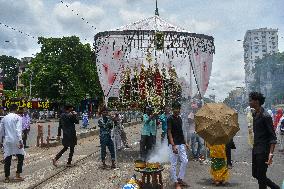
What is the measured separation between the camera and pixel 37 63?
57.0m

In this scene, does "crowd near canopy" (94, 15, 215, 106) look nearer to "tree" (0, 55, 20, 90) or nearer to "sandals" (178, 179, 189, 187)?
"sandals" (178, 179, 189, 187)

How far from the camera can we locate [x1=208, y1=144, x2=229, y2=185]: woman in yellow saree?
8654 millimetres

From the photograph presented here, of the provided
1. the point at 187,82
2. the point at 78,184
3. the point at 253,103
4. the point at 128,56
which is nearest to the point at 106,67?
the point at 128,56

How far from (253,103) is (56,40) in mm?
53768

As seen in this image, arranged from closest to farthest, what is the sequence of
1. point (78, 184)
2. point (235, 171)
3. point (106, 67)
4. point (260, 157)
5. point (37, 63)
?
point (260, 157) < point (78, 184) < point (235, 171) < point (106, 67) < point (37, 63)

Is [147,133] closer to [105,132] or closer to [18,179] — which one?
[105,132]

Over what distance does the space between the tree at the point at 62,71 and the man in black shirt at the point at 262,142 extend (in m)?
49.1

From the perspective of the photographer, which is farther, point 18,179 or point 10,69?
point 10,69

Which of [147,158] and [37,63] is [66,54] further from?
[147,158]

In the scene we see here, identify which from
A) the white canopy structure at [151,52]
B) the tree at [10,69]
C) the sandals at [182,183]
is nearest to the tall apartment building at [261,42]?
the tree at [10,69]

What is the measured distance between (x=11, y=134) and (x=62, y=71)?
4687 cm

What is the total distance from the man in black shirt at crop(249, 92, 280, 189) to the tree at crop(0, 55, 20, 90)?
99.8 meters

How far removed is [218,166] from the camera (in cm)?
877

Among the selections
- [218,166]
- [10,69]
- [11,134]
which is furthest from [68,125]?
[10,69]
